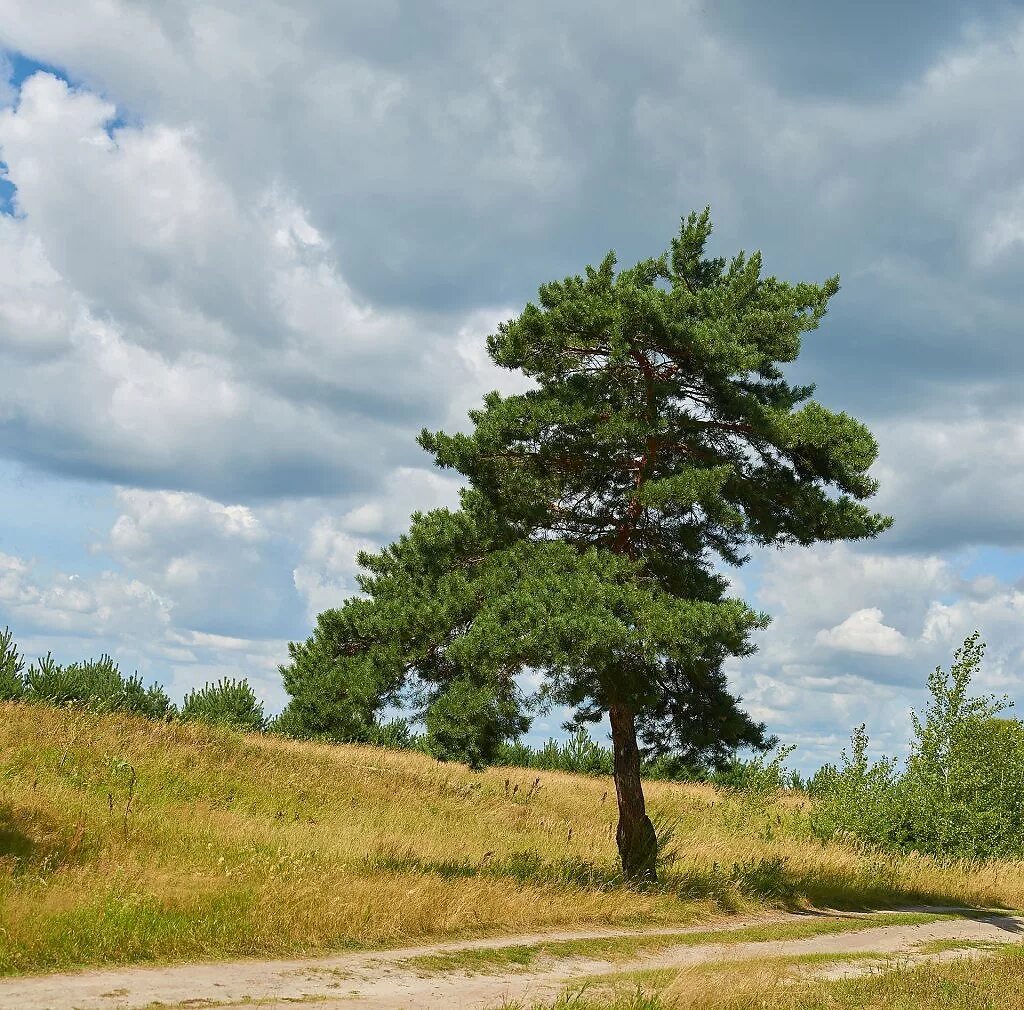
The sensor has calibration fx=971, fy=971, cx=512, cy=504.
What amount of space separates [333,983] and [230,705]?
987 inches

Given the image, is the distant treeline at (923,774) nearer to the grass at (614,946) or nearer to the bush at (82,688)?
the bush at (82,688)

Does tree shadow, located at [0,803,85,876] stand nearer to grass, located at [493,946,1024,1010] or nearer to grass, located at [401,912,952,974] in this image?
grass, located at [401,912,952,974]

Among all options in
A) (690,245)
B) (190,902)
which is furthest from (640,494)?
(190,902)

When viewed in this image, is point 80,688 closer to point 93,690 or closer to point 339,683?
point 93,690

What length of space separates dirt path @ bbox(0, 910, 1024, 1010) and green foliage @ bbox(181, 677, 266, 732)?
22.4m

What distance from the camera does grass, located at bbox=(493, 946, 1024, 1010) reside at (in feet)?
30.5

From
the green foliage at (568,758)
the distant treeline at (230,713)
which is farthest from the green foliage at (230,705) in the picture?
the green foliage at (568,758)

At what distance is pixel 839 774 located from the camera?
28.0 m

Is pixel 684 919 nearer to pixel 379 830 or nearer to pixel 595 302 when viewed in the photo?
pixel 379 830

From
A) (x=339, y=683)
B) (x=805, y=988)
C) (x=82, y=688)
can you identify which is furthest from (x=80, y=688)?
(x=805, y=988)

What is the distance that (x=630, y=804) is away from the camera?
17469mm

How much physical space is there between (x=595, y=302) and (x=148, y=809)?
12.1m

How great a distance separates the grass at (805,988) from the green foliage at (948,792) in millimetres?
12978

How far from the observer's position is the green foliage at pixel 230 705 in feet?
107
